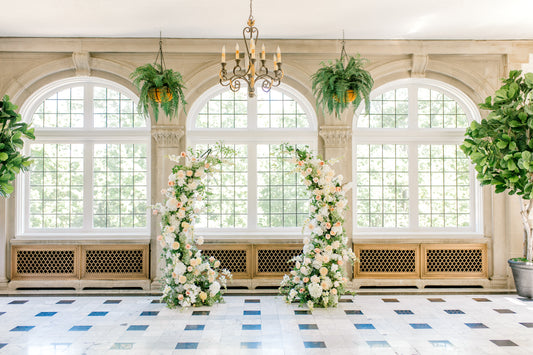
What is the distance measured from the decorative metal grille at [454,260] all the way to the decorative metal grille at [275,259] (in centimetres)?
196

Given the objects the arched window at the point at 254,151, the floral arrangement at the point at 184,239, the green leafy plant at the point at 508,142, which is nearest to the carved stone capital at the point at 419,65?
the green leafy plant at the point at 508,142

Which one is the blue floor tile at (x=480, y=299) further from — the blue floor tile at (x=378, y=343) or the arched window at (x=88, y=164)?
the arched window at (x=88, y=164)

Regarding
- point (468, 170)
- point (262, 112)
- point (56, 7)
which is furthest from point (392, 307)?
point (56, 7)

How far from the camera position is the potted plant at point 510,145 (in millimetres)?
5348

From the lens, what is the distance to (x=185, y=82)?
635 cm

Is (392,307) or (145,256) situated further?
(145,256)

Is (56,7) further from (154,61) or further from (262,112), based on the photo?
(262,112)

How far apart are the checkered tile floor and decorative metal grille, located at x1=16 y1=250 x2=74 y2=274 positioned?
56 cm

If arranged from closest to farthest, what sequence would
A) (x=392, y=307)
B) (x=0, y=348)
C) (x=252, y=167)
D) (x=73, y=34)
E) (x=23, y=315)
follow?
(x=0, y=348) → (x=23, y=315) → (x=392, y=307) → (x=73, y=34) → (x=252, y=167)

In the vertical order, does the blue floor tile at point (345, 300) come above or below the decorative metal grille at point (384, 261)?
below

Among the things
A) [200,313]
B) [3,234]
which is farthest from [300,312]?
[3,234]

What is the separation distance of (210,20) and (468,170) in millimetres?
4387

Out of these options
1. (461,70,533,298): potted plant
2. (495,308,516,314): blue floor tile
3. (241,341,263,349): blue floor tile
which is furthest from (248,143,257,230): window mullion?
(495,308,516,314): blue floor tile

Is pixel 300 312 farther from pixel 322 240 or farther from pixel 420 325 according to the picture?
pixel 420 325
